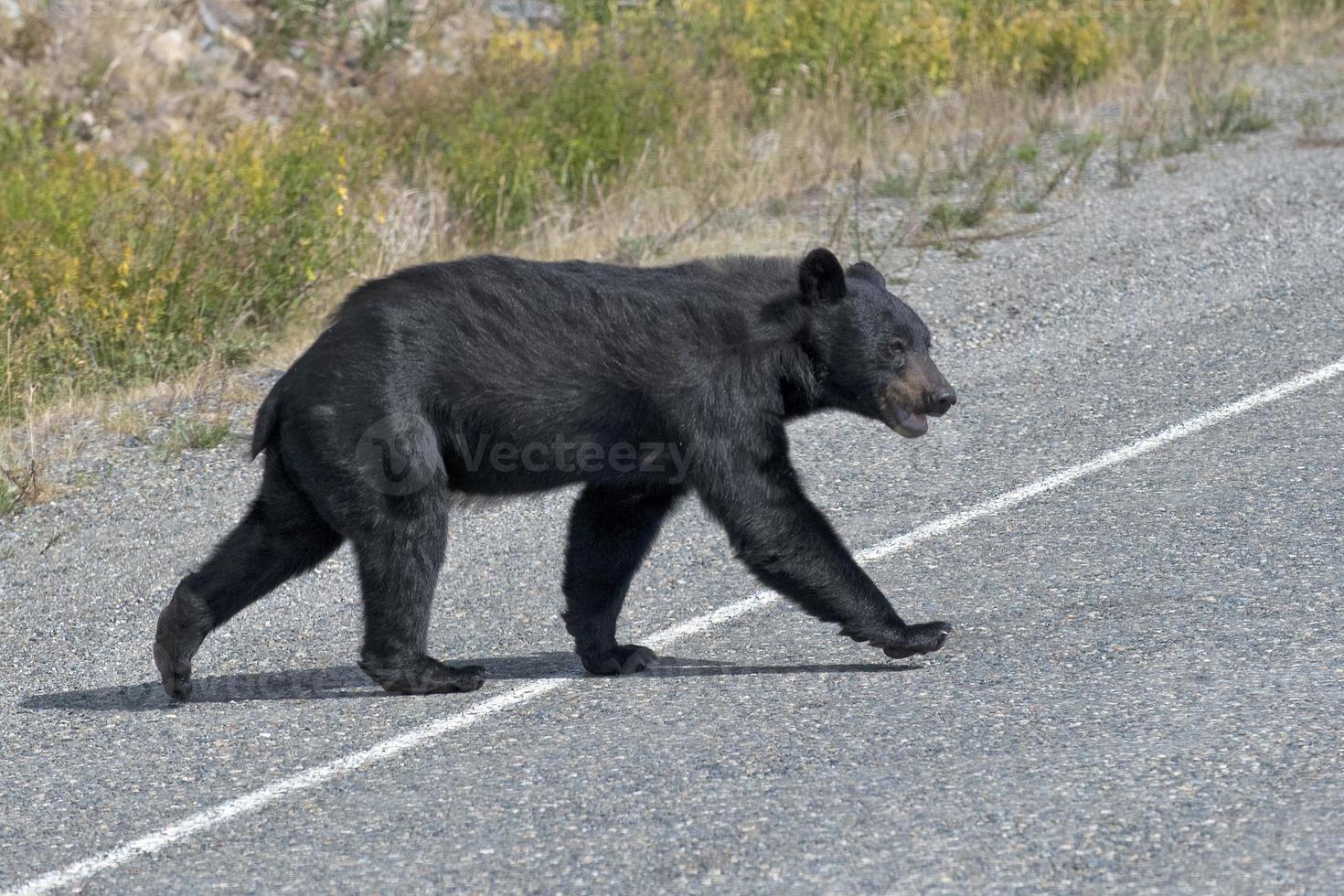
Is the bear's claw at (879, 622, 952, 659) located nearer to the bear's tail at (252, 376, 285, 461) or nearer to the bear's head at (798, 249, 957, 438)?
the bear's head at (798, 249, 957, 438)

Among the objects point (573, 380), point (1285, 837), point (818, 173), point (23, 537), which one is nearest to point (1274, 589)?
point (1285, 837)

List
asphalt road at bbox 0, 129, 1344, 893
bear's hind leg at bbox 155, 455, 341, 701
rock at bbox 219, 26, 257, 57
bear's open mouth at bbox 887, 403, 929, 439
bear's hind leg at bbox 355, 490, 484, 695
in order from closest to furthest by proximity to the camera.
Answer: asphalt road at bbox 0, 129, 1344, 893 < bear's hind leg at bbox 355, 490, 484, 695 < bear's hind leg at bbox 155, 455, 341, 701 < bear's open mouth at bbox 887, 403, 929, 439 < rock at bbox 219, 26, 257, 57

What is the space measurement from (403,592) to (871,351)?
157 cm

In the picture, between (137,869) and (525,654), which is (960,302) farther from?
(137,869)

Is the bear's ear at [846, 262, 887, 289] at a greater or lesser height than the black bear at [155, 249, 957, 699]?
greater

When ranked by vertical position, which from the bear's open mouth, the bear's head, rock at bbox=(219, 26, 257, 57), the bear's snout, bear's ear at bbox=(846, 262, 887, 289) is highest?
bear's ear at bbox=(846, 262, 887, 289)

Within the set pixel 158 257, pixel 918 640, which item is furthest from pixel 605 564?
pixel 158 257

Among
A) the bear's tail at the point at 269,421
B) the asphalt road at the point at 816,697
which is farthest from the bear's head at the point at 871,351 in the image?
the bear's tail at the point at 269,421

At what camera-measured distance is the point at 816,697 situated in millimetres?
4973

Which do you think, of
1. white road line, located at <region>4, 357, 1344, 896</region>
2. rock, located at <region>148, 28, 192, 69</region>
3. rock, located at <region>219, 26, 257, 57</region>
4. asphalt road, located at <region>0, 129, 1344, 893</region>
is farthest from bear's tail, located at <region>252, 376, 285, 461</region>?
rock, located at <region>219, 26, 257, 57</region>

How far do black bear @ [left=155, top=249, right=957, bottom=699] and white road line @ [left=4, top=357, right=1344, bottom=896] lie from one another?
0.87 feet

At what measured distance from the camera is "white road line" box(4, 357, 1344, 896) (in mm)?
4160

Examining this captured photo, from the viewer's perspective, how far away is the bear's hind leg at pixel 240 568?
5.25 meters

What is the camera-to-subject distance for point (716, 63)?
14.5m
